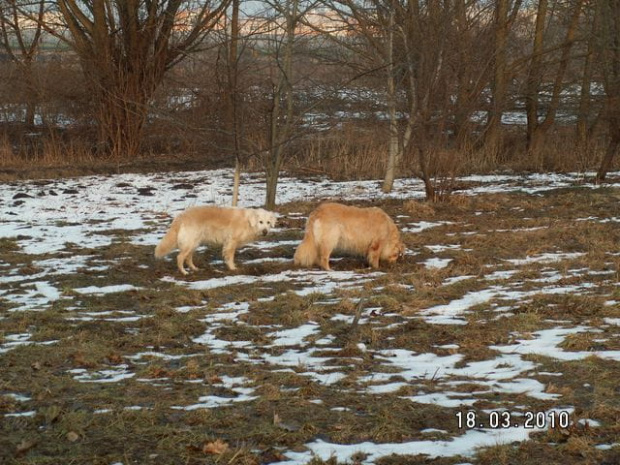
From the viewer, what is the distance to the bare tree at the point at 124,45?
78.0ft

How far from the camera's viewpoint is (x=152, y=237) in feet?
39.9

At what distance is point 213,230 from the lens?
10047 mm

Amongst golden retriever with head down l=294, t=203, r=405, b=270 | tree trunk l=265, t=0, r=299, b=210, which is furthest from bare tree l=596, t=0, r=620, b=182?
golden retriever with head down l=294, t=203, r=405, b=270

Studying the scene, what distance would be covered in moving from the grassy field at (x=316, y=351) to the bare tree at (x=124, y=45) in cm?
1227

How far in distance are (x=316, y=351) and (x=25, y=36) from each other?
24.7 m

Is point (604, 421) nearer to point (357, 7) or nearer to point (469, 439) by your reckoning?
point (469, 439)

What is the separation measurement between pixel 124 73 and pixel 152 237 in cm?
1347

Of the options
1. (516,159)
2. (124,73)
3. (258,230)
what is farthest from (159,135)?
(258,230)

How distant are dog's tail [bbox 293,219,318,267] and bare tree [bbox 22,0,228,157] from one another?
15.0m

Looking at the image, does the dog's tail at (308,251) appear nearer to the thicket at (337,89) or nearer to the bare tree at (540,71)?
the thicket at (337,89)

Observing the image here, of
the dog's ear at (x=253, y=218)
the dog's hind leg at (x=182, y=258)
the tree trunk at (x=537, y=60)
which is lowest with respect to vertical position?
the dog's hind leg at (x=182, y=258)

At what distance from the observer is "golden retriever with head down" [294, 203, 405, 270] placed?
1004cm
